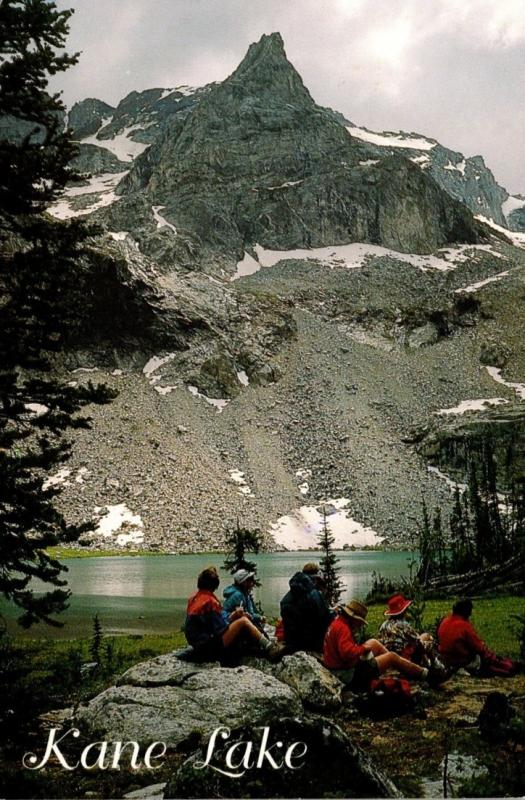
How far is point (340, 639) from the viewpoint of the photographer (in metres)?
10.6

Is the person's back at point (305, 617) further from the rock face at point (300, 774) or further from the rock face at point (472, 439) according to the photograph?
the rock face at point (472, 439)

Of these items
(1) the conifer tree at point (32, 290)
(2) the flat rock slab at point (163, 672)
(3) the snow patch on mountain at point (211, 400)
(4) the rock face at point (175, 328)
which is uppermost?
(4) the rock face at point (175, 328)

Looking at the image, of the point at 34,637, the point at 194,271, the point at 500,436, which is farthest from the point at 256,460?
the point at 34,637

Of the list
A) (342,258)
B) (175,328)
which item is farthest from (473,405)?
(342,258)

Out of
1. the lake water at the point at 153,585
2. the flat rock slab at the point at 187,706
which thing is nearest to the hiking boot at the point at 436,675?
the flat rock slab at the point at 187,706

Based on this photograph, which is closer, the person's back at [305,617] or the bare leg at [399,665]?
the bare leg at [399,665]

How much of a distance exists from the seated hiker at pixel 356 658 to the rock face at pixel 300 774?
4645mm

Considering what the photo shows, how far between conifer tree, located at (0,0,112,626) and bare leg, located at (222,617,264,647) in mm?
3567

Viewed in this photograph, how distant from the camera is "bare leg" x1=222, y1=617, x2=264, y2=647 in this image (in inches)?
442

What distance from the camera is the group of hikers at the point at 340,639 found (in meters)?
10.6

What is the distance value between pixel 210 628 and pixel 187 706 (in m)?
2.29

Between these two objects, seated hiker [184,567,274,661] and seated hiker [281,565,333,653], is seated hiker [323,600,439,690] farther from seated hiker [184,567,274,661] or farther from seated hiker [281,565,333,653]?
seated hiker [184,567,274,661]

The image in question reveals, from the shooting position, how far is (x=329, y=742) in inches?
224

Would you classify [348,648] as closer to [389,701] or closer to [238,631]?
[389,701]
